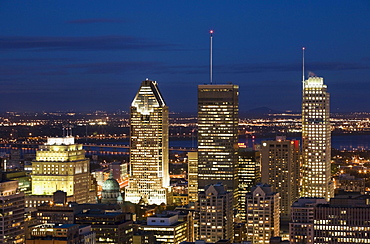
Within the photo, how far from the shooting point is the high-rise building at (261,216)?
109438 mm

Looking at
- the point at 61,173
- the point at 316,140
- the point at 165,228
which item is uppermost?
the point at 316,140

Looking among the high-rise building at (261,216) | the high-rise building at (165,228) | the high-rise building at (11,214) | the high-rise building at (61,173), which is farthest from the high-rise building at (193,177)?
the high-rise building at (11,214)

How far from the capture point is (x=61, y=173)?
132625 millimetres

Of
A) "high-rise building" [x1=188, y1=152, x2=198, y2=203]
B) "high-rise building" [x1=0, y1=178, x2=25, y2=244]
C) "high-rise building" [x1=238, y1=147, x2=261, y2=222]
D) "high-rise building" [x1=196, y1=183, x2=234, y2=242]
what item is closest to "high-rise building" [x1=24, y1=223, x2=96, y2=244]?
"high-rise building" [x1=0, y1=178, x2=25, y2=244]

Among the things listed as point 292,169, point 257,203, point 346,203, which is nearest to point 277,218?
point 257,203

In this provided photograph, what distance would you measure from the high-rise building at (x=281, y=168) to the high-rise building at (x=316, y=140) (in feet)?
6.72

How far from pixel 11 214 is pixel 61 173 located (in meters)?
44.4

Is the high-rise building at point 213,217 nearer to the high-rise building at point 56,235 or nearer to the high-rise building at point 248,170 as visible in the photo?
the high-rise building at point 56,235

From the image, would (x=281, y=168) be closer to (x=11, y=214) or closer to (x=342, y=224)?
(x=342, y=224)

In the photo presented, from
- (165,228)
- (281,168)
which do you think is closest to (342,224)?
(165,228)

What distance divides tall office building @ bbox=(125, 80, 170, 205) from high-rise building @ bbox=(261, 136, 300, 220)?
17.6 meters

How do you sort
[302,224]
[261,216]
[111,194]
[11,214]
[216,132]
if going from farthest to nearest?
[216,132]
[111,194]
[261,216]
[302,224]
[11,214]

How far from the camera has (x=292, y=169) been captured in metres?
138

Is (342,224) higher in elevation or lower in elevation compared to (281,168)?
lower
